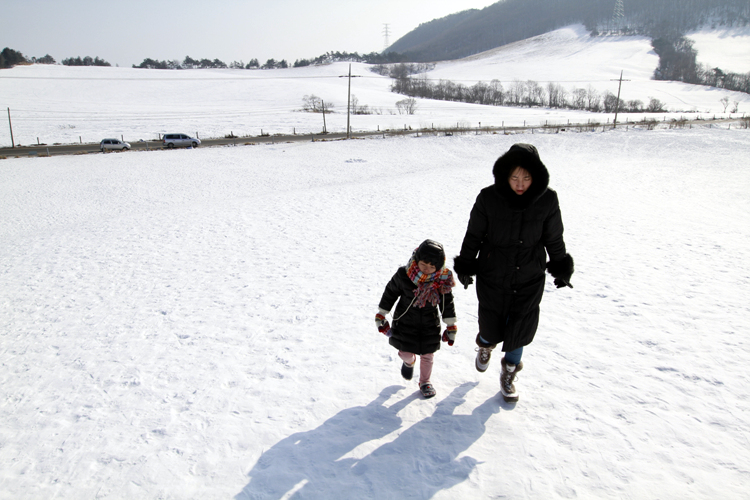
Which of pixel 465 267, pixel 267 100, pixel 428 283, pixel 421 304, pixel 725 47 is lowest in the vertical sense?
pixel 421 304

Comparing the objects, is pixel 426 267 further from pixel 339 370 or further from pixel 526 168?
pixel 339 370

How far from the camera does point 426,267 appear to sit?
3.28 metres

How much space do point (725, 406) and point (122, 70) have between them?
12403 cm

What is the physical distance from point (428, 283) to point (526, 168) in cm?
114

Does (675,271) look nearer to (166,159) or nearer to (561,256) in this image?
(561,256)

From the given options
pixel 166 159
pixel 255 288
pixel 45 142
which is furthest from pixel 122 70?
pixel 255 288

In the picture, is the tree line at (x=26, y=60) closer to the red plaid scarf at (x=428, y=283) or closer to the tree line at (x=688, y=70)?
the red plaid scarf at (x=428, y=283)

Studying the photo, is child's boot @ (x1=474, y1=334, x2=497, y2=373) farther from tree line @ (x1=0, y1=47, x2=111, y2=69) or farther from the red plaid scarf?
tree line @ (x1=0, y1=47, x2=111, y2=69)

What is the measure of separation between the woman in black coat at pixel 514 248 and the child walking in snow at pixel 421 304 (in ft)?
0.79

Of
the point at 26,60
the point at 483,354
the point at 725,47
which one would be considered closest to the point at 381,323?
the point at 483,354

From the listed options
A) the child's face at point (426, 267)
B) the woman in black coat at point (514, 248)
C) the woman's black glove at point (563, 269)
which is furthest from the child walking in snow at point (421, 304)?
the woman's black glove at point (563, 269)

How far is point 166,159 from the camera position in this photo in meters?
26.4

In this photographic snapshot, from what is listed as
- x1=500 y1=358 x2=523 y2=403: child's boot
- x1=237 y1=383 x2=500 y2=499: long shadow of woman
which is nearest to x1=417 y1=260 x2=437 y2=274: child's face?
x1=500 y1=358 x2=523 y2=403: child's boot

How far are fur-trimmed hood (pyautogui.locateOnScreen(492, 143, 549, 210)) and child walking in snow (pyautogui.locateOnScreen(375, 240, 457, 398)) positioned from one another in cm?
65
